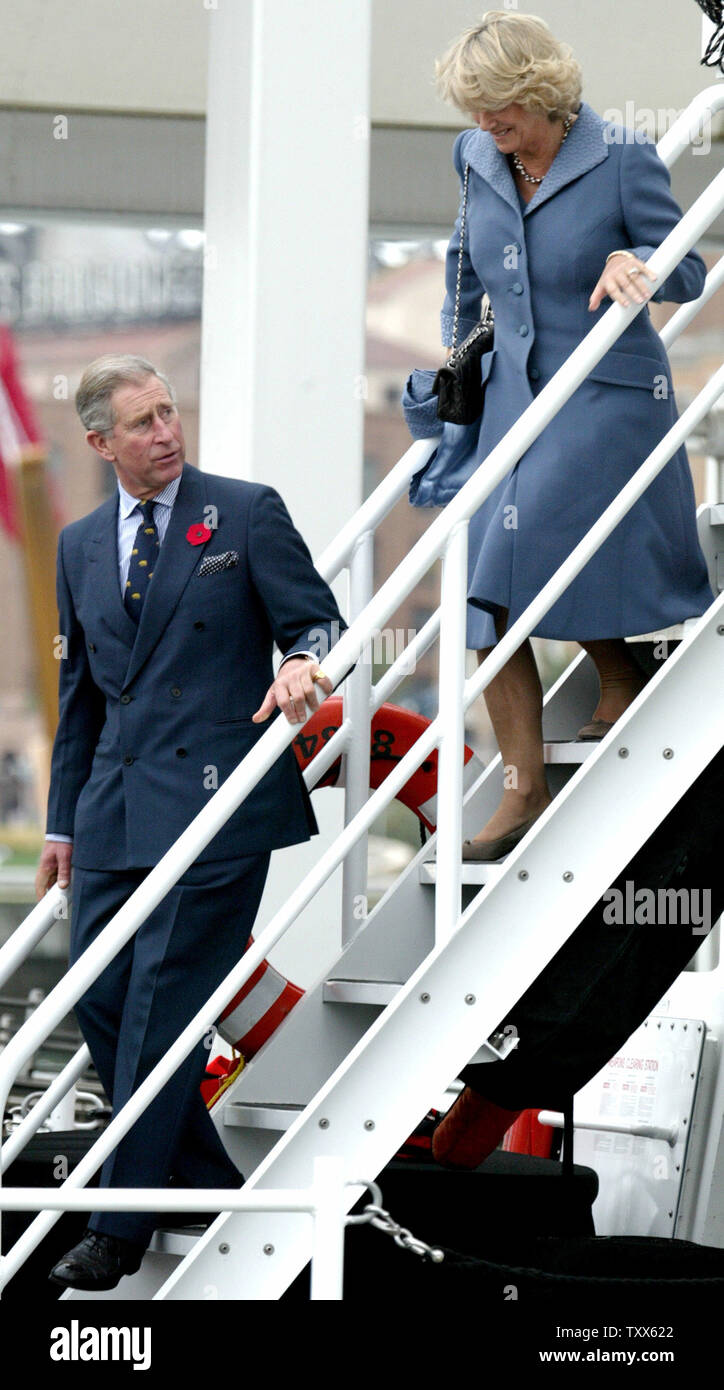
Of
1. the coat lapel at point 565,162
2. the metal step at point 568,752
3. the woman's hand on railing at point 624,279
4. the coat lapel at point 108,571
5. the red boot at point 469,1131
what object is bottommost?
the red boot at point 469,1131

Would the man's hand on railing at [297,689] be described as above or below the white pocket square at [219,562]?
below

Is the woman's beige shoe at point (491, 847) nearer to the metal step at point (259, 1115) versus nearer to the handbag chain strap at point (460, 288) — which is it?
the metal step at point (259, 1115)

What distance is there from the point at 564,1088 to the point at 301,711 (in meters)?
1.00

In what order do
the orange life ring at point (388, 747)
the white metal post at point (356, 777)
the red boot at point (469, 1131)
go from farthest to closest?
the orange life ring at point (388, 747), the red boot at point (469, 1131), the white metal post at point (356, 777)

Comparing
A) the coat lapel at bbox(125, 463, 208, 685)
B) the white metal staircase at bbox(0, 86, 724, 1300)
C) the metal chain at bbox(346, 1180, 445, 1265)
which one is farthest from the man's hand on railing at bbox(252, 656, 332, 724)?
the metal chain at bbox(346, 1180, 445, 1265)

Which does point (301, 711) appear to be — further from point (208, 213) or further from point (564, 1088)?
point (208, 213)

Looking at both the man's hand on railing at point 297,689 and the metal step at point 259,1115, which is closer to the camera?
the man's hand on railing at point 297,689

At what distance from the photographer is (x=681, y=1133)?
4.91m

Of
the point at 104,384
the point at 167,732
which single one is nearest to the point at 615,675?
the point at 167,732

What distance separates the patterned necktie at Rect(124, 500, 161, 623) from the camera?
358 centimetres

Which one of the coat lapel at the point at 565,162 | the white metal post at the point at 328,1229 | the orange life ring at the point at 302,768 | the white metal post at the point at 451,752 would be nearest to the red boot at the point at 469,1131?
the orange life ring at the point at 302,768

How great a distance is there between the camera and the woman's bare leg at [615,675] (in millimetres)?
3711

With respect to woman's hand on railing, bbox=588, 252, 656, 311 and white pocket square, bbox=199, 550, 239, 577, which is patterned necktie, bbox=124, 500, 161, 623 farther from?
woman's hand on railing, bbox=588, 252, 656, 311

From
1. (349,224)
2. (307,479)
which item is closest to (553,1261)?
(307,479)
